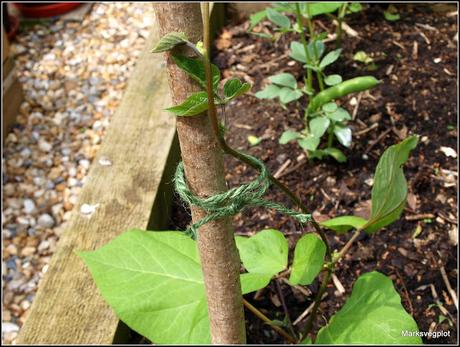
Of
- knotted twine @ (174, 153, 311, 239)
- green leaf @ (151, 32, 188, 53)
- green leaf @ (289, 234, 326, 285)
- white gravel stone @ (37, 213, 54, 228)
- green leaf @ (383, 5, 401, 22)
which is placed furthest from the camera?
green leaf @ (383, 5, 401, 22)

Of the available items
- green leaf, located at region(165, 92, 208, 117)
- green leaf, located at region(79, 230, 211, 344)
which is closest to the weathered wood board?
green leaf, located at region(79, 230, 211, 344)

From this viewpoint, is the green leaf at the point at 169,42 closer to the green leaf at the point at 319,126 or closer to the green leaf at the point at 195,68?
the green leaf at the point at 195,68

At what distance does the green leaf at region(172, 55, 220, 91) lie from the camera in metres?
0.64

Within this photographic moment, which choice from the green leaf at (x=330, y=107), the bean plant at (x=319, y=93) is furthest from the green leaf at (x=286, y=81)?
the green leaf at (x=330, y=107)

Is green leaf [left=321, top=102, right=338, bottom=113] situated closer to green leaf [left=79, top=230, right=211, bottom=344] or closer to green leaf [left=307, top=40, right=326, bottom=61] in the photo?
green leaf [left=307, top=40, right=326, bottom=61]

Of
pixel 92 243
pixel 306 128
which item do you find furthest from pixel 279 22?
pixel 92 243

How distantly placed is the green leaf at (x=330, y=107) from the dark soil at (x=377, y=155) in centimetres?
21

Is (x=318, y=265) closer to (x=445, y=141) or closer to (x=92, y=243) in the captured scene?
(x=92, y=243)

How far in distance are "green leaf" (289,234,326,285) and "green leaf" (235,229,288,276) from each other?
7 cm

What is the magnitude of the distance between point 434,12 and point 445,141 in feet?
2.35

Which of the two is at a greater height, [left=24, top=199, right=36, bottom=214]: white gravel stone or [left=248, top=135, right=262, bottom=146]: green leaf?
[left=248, top=135, right=262, bottom=146]: green leaf

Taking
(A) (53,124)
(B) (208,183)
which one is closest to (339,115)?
(B) (208,183)

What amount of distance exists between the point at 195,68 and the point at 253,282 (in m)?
0.51

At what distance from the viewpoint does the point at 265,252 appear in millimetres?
1117
